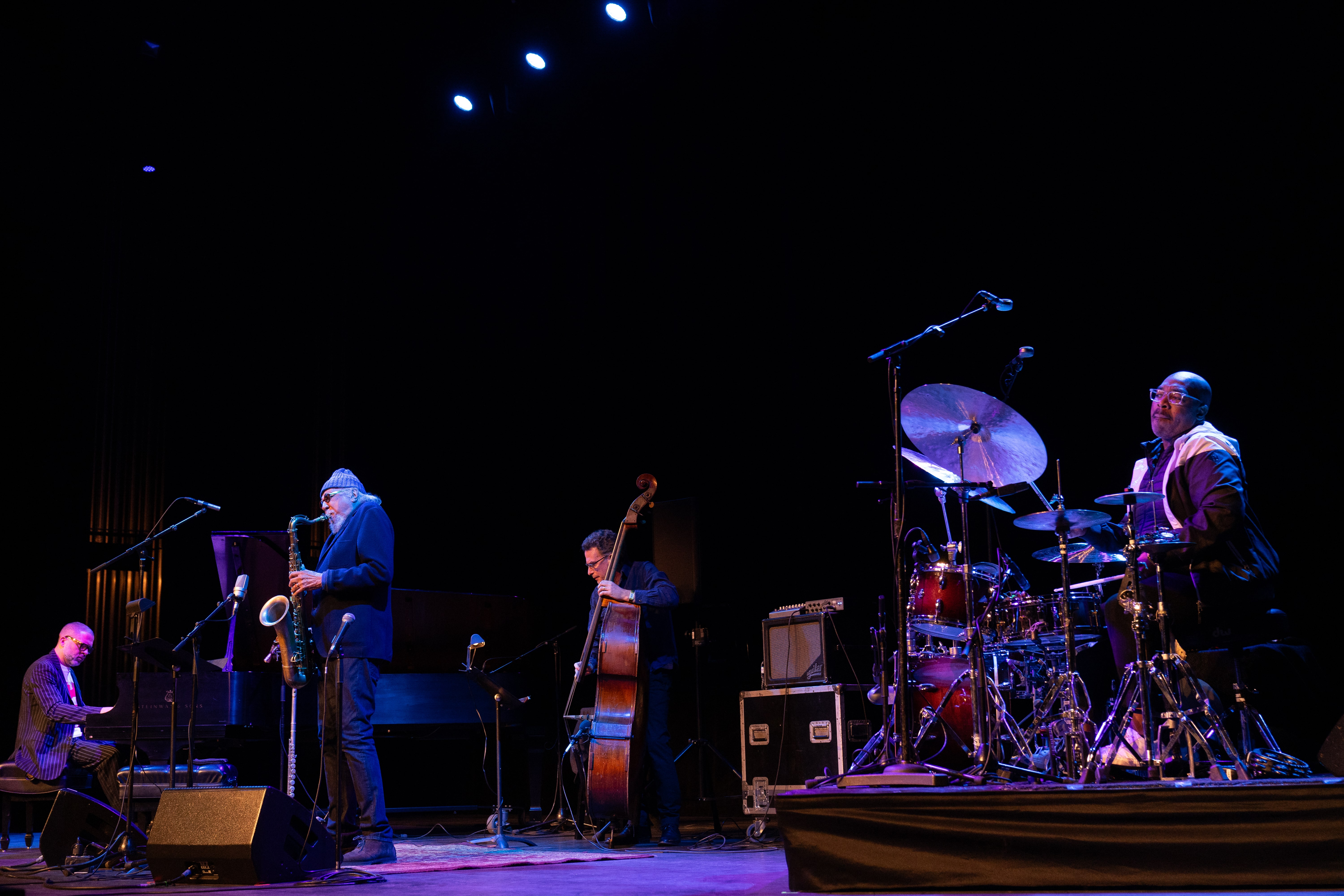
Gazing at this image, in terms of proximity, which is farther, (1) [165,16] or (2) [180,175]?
(2) [180,175]

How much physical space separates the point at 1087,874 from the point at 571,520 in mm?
6335

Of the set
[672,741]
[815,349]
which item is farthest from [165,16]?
[672,741]

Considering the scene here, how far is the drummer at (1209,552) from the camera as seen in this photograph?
4414 millimetres

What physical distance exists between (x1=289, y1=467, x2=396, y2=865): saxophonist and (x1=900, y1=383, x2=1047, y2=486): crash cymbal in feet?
8.34

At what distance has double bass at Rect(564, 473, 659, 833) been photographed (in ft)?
19.9

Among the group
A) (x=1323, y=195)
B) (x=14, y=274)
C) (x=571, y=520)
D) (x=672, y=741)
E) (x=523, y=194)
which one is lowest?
(x=672, y=741)

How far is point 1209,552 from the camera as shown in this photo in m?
4.45

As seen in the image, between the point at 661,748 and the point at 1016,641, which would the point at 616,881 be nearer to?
the point at 661,748

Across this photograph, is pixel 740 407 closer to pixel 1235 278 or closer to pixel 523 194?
pixel 523 194

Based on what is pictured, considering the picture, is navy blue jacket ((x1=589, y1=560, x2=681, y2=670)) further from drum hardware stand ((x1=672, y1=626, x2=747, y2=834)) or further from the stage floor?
the stage floor

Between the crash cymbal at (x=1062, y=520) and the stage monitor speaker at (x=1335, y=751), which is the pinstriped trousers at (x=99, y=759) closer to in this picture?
the crash cymbal at (x=1062, y=520)

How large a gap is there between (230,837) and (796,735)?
3609mm

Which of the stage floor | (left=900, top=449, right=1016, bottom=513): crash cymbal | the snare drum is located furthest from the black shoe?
(left=900, top=449, right=1016, bottom=513): crash cymbal

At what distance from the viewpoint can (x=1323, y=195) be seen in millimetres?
6117
